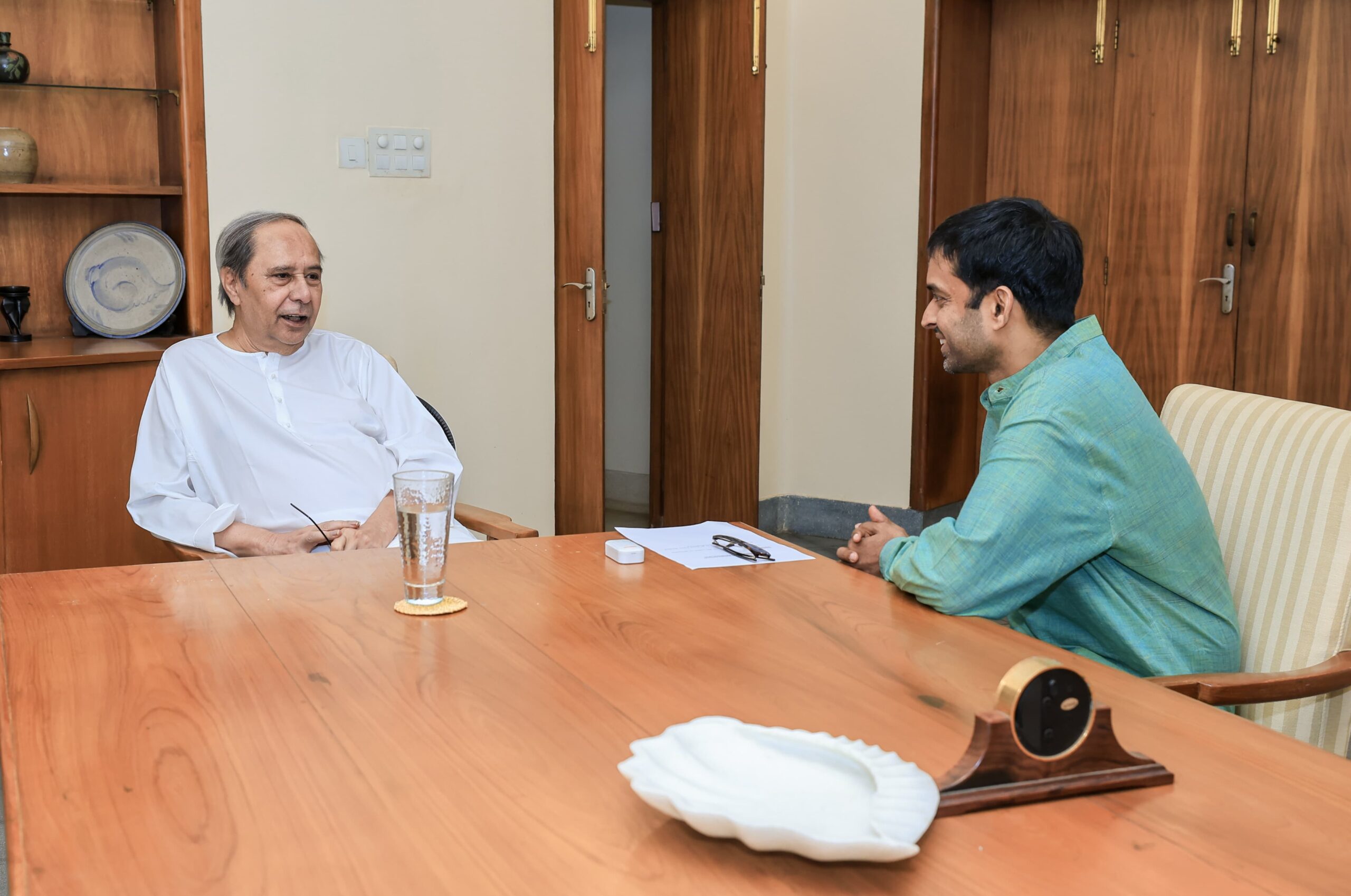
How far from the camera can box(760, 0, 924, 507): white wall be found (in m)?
4.81

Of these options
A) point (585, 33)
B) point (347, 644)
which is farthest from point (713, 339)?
point (347, 644)

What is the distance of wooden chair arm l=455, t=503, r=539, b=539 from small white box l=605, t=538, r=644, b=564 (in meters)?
0.37

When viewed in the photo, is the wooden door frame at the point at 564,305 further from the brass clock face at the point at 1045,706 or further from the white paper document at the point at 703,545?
the brass clock face at the point at 1045,706

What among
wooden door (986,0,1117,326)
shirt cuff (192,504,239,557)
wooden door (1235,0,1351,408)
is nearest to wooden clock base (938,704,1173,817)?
shirt cuff (192,504,239,557)

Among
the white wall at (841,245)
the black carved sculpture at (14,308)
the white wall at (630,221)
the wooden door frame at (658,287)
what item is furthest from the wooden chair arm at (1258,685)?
the white wall at (630,221)

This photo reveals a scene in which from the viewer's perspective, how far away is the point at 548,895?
2.61 ft

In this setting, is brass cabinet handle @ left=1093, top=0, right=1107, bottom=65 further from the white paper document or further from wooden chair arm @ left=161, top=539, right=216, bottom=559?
wooden chair arm @ left=161, top=539, right=216, bottom=559

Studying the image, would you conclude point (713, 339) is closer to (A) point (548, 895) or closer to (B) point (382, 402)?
(B) point (382, 402)

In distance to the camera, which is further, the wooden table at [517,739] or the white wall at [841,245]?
the white wall at [841,245]

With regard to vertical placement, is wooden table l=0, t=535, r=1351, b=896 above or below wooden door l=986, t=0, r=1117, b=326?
below

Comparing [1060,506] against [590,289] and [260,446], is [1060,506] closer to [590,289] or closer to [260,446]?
[260,446]

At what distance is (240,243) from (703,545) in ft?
4.70

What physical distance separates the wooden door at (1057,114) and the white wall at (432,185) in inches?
79.1

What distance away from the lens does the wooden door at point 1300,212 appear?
4.16 m
